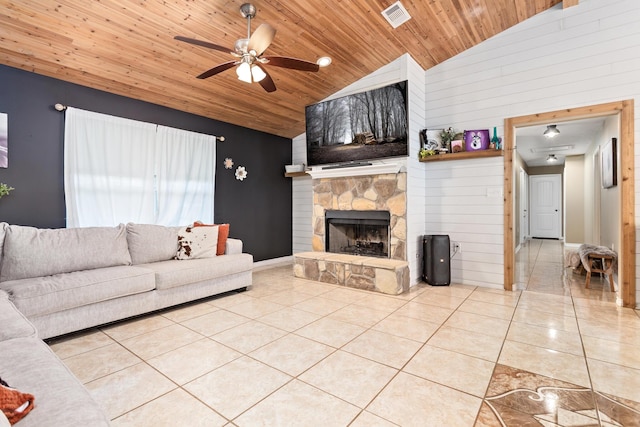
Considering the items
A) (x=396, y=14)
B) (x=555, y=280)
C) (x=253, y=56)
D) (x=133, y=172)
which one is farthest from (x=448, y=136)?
(x=133, y=172)

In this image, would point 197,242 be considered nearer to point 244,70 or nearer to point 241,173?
point 241,173

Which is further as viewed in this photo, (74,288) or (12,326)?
(74,288)

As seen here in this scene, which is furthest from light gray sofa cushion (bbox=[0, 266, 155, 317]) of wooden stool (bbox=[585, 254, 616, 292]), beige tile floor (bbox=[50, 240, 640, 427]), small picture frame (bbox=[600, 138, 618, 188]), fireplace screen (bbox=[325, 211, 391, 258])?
small picture frame (bbox=[600, 138, 618, 188])

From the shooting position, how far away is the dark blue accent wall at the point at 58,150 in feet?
10.4

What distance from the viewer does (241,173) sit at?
209 inches

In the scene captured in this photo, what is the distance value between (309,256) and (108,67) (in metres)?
3.33

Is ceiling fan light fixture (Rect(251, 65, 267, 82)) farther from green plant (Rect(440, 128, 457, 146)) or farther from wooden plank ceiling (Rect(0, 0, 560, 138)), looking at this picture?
green plant (Rect(440, 128, 457, 146))

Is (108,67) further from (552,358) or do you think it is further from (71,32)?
(552,358)

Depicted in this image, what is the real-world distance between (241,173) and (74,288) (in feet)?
10.3

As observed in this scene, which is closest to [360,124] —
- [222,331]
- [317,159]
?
[317,159]

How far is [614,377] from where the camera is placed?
6.30 ft

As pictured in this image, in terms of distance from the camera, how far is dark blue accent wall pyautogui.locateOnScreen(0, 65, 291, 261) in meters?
3.17

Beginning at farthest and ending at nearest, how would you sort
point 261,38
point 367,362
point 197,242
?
1. point 197,242
2. point 261,38
3. point 367,362

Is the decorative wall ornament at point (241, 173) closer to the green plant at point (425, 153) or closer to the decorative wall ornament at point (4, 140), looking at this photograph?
the decorative wall ornament at point (4, 140)
